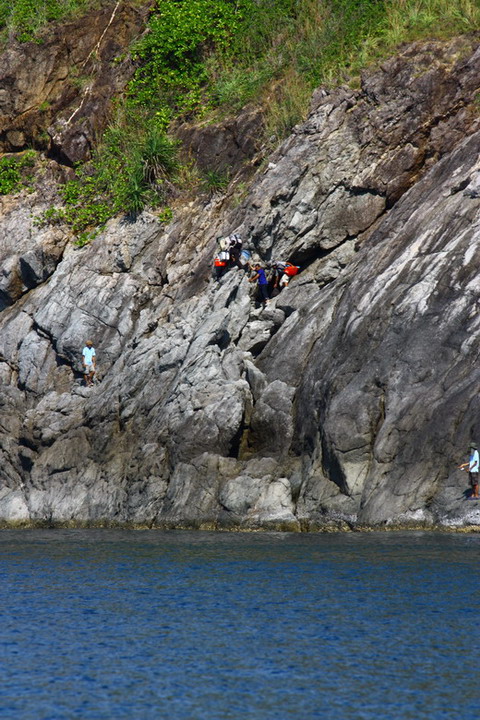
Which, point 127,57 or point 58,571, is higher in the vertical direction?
point 127,57

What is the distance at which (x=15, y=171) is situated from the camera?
144ft

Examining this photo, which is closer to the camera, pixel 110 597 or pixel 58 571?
pixel 110 597

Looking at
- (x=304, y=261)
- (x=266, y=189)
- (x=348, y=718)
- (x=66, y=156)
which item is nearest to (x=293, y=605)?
(x=348, y=718)

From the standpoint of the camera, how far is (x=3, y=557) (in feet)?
82.0

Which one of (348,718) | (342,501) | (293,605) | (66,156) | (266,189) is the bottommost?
(342,501)

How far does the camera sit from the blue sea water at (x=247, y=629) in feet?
44.2

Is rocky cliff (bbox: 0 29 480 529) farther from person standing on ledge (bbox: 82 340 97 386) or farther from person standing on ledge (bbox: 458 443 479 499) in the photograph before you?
person standing on ledge (bbox: 82 340 97 386)

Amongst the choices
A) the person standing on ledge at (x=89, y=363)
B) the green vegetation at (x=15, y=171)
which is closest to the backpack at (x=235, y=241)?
the person standing on ledge at (x=89, y=363)

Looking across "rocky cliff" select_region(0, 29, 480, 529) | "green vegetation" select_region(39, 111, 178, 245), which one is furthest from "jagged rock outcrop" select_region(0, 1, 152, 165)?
"rocky cliff" select_region(0, 29, 480, 529)

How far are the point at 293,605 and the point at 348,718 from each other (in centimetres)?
575

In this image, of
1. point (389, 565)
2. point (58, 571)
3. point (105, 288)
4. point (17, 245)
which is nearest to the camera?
point (389, 565)

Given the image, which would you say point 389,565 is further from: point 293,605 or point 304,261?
point 304,261

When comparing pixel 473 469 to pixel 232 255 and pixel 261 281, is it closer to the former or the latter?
pixel 261 281

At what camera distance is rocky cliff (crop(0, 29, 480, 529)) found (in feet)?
85.8
